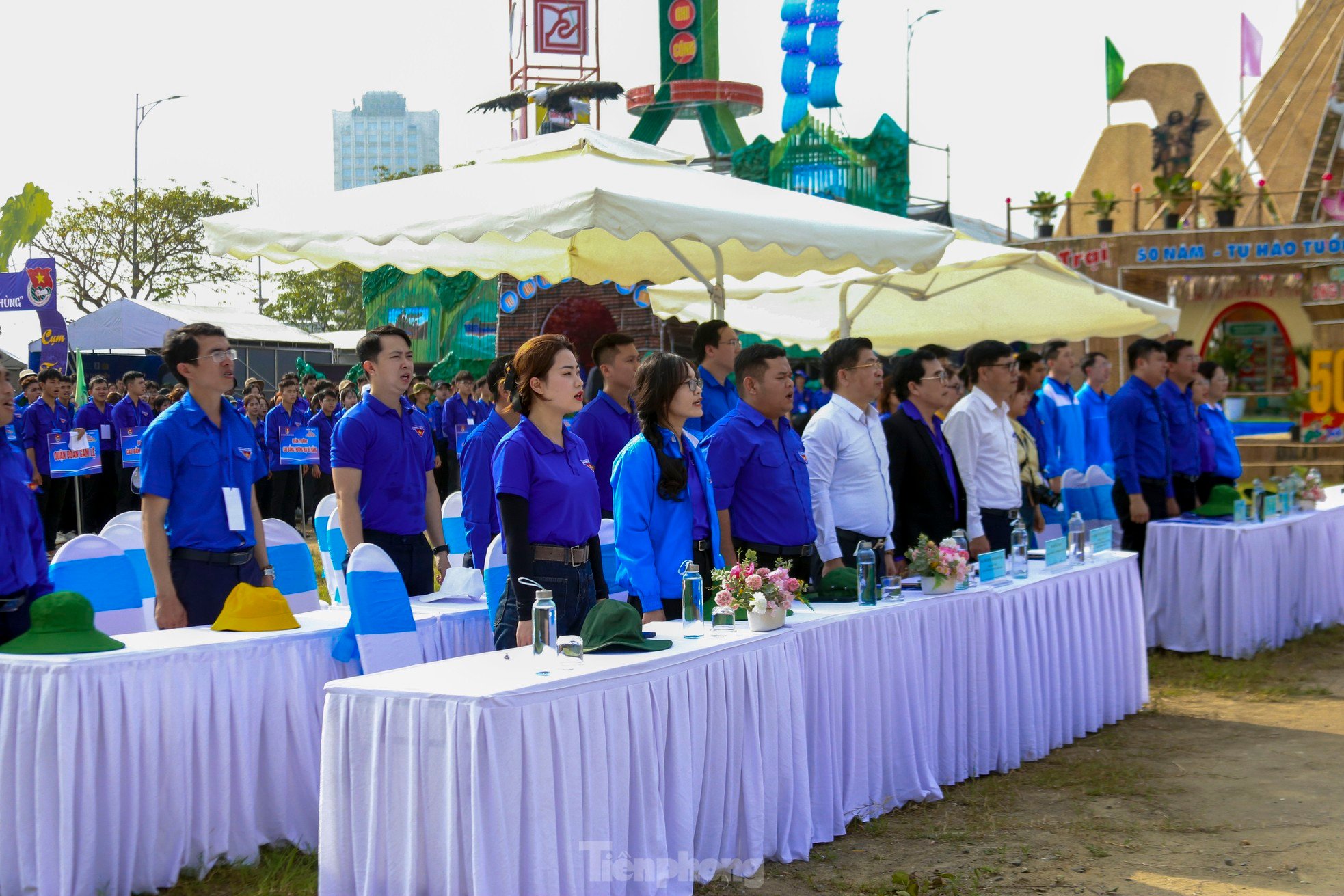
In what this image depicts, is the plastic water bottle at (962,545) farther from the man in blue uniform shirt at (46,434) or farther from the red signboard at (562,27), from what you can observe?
the red signboard at (562,27)

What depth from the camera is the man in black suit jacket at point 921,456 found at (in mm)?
5383

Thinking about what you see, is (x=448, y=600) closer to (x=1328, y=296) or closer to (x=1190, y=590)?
(x=1190, y=590)

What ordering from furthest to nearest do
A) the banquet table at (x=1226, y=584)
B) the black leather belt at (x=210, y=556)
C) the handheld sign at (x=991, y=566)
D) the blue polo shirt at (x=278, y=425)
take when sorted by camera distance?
the blue polo shirt at (x=278, y=425), the banquet table at (x=1226, y=584), the handheld sign at (x=991, y=566), the black leather belt at (x=210, y=556)

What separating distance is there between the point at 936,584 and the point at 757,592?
1171 mm

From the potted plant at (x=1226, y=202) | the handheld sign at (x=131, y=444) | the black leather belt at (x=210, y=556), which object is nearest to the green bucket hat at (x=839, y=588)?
the black leather belt at (x=210, y=556)

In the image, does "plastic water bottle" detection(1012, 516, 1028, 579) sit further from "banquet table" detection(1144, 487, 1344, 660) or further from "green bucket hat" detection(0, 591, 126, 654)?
"green bucket hat" detection(0, 591, 126, 654)

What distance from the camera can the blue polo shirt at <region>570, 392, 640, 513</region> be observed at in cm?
504

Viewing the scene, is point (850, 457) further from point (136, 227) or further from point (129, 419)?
point (136, 227)

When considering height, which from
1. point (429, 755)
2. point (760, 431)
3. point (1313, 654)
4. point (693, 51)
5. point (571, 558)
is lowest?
point (1313, 654)

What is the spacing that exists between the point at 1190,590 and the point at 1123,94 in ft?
91.9

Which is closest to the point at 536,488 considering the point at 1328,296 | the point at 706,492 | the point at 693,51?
the point at 706,492

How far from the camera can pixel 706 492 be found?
426cm

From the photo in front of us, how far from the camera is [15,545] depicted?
12.6 feet

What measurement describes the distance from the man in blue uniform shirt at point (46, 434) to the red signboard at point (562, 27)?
54.9 feet
